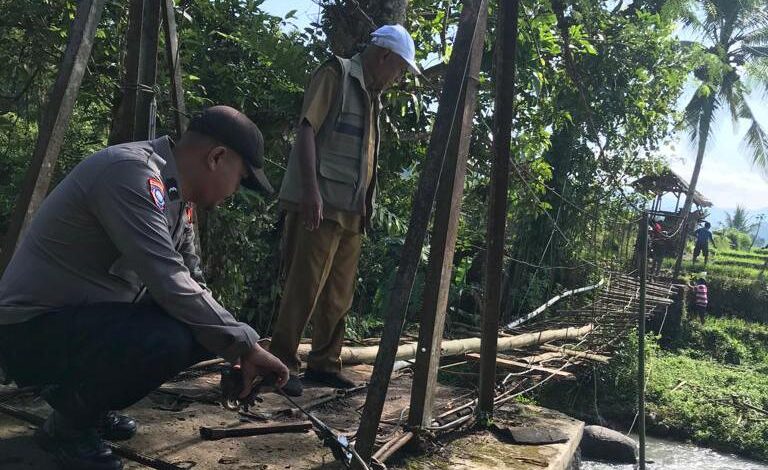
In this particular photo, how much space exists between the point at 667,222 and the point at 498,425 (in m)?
17.4

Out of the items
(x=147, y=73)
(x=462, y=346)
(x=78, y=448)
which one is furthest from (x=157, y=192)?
(x=462, y=346)

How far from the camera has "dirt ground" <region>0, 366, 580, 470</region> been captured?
207cm

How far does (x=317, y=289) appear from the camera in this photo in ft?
9.43

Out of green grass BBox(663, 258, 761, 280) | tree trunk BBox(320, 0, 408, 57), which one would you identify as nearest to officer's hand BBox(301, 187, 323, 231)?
tree trunk BBox(320, 0, 408, 57)

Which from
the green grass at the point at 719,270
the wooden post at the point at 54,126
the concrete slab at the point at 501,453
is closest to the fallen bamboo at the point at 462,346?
the concrete slab at the point at 501,453

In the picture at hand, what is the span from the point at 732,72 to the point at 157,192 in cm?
2489

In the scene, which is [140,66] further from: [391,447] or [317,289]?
[391,447]

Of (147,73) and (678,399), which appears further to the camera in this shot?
(678,399)

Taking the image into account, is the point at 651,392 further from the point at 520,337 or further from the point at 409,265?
the point at 409,265

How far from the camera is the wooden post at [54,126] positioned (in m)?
2.45

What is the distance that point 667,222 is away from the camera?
18719mm

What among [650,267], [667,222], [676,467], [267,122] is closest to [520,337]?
[267,122]

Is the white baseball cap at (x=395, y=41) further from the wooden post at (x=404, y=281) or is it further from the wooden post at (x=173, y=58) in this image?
the wooden post at (x=173, y=58)

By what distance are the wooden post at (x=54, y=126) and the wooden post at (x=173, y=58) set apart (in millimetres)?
485
